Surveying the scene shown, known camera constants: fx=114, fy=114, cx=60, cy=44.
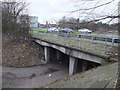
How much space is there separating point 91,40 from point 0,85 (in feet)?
32.7

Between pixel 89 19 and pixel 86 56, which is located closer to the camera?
pixel 89 19

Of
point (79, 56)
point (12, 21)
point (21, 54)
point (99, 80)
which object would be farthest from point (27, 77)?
point (12, 21)

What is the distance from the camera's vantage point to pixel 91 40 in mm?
12945

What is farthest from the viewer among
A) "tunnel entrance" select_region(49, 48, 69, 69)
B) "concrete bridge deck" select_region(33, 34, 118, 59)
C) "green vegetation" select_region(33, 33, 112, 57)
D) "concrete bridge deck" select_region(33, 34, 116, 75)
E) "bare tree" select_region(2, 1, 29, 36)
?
"bare tree" select_region(2, 1, 29, 36)

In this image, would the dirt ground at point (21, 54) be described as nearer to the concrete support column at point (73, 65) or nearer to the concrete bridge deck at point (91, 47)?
the concrete bridge deck at point (91, 47)

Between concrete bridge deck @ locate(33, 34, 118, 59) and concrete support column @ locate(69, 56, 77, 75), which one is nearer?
concrete bridge deck @ locate(33, 34, 118, 59)

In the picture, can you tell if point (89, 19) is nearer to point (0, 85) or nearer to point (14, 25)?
point (0, 85)

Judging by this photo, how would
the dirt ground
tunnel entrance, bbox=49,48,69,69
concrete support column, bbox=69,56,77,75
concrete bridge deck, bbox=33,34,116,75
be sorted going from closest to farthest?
1. concrete bridge deck, bbox=33,34,116,75
2. concrete support column, bbox=69,56,77,75
3. the dirt ground
4. tunnel entrance, bbox=49,48,69,69

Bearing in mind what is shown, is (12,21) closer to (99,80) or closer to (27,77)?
(27,77)

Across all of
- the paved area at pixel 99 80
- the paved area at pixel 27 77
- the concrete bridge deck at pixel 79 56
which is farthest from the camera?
the paved area at pixel 27 77

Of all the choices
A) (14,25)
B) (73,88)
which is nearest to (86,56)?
(73,88)

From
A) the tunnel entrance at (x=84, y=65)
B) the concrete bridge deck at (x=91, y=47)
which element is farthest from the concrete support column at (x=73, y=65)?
the concrete bridge deck at (x=91, y=47)

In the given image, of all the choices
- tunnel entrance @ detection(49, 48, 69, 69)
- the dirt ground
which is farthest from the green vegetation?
the dirt ground

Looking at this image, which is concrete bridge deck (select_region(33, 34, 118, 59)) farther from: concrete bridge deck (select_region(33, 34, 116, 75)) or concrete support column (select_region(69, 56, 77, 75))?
concrete support column (select_region(69, 56, 77, 75))
